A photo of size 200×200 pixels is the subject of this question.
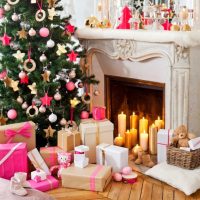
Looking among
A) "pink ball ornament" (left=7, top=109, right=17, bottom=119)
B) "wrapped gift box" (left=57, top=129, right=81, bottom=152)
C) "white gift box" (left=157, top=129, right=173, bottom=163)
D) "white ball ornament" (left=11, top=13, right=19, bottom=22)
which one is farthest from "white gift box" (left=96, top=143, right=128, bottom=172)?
"white ball ornament" (left=11, top=13, right=19, bottom=22)

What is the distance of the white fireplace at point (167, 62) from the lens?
3328 millimetres

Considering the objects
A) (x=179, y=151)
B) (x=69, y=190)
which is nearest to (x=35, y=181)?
(x=69, y=190)

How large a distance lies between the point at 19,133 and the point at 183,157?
1.33 m

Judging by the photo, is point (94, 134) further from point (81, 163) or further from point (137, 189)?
point (137, 189)

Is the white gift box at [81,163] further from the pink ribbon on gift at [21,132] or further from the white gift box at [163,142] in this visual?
the white gift box at [163,142]

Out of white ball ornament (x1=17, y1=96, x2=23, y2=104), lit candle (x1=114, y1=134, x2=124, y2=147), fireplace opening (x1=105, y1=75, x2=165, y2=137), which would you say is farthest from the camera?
lit candle (x1=114, y1=134, x2=124, y2=147)

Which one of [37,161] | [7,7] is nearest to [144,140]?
[37,161]

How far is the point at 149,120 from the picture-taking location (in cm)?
392

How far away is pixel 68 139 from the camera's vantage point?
3.38m

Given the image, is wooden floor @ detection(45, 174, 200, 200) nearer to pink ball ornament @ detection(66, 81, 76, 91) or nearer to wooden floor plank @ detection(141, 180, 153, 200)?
wooden floor plank @ detection(141, 180, 153, 200)

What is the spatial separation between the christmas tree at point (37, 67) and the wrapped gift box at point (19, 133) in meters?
0.24

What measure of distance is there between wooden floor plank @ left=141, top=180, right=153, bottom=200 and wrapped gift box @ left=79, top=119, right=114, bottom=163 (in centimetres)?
55

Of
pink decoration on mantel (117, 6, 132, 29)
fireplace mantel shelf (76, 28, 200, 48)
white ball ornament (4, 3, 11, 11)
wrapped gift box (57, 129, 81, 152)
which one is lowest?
wrapped gift box (57, 129, 81, 152)

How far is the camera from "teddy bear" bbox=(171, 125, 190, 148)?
3.21 m
